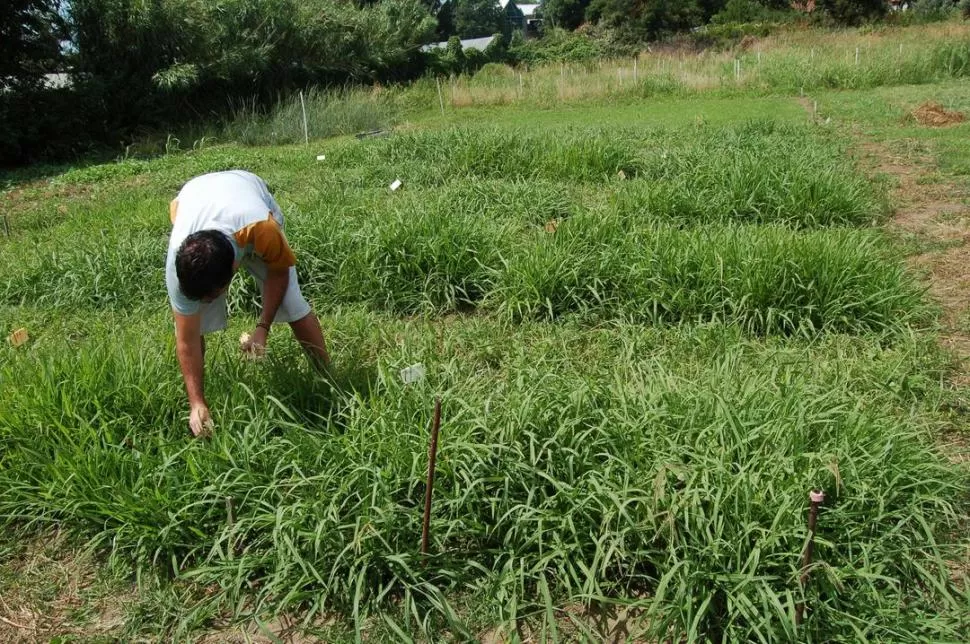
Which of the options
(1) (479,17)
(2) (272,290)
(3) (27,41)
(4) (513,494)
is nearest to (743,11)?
(3) (27,41)

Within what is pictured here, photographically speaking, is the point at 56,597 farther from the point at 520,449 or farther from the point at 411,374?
the point at 520,449

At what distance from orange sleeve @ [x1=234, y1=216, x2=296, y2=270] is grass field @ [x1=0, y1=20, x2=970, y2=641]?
20.4 inches

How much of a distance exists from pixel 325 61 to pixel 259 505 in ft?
62.6

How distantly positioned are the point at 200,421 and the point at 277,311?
2.13ft

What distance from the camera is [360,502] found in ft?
7.72

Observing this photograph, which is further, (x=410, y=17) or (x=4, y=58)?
(x=410, y=17)

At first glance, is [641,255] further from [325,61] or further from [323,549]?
[325,61]

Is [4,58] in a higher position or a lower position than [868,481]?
higher

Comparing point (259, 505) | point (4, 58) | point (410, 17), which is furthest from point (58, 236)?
point (410, 17)

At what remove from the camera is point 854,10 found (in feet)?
106

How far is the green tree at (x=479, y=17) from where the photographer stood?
2687 inches

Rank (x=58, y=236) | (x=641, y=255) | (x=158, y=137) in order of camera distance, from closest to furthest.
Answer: (x=641, y=255) < (x=58, y=236) < (x=158, y=137)

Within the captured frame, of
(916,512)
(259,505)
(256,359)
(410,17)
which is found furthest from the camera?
(410,17)

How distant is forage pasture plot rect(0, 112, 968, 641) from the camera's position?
216 cm
